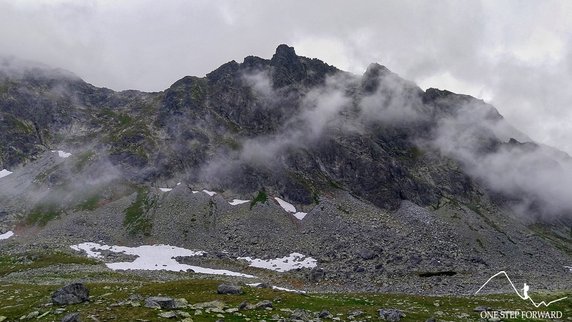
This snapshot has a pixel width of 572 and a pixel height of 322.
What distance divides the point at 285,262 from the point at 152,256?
34.4 metres

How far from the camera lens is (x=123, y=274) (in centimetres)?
8588

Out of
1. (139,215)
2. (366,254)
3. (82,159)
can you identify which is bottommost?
(366,254)

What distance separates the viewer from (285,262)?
111188 millimetres

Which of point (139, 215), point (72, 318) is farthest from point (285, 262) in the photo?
point (72, 318)

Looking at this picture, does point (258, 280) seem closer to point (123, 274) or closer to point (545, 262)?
point (123, 274)

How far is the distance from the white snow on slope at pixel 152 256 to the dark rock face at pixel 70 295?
206ft

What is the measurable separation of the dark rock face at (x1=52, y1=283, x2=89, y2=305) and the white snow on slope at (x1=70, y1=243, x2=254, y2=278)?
206 feet

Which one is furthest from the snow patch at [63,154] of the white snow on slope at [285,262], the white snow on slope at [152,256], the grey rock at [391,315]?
the grey rock at [391,315]

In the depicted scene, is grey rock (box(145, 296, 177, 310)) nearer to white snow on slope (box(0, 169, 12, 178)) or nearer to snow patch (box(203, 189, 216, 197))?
snow patch (box(203, 189, 216, 197))

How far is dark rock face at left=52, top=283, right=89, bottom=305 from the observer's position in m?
33.6

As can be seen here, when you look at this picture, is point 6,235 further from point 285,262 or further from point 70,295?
point 70,295

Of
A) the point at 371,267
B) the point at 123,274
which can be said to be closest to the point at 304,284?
A: the point at 371,267

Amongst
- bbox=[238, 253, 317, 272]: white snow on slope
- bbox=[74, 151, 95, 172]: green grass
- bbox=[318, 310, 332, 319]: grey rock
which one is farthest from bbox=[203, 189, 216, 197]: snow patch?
bbox=[318, 310, 332, 319]: grey rock

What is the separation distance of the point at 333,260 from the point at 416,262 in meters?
19.9
